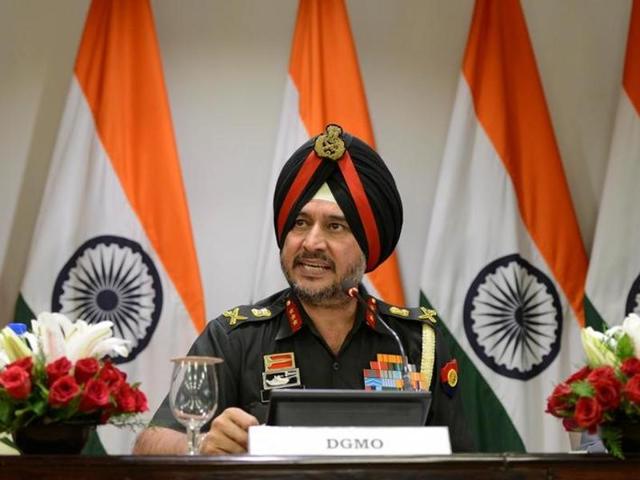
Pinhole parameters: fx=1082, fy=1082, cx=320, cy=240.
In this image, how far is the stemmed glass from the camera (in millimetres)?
2109

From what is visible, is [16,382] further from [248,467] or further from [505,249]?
[505,249]

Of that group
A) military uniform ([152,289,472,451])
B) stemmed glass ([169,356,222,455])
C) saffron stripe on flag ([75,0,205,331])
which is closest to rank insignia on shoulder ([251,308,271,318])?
military uniform ([152,289,472,451])

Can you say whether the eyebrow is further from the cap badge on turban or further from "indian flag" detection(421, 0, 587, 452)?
"indian flag" detection(421, 0, 587, 452)

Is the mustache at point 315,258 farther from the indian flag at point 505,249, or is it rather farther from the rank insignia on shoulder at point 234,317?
the indian flag at point 505,249

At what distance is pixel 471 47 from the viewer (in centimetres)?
454

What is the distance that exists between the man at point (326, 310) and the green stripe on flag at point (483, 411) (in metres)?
1.39

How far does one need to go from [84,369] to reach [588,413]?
955 mm

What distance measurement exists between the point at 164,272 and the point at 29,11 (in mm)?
1248

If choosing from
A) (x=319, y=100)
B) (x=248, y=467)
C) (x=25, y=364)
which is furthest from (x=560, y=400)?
(x=319, y=100)

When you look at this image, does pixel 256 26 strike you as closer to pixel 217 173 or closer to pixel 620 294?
pixel 217 173

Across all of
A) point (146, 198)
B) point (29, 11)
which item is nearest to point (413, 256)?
point (146, 198)

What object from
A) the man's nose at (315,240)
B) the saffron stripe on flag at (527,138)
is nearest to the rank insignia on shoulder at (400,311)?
the man's nose at (315,240)

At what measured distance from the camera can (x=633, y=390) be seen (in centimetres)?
204

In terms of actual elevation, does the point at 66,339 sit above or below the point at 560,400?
above
